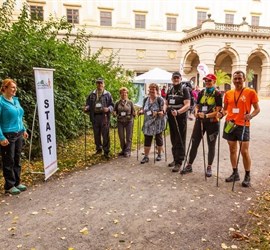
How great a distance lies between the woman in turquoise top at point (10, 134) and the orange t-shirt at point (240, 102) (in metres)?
3.96

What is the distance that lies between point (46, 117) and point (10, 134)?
0.98 m

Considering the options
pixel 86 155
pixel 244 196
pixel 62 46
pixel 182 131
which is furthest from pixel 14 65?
pixel 244 196

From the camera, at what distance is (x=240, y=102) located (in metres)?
5.15

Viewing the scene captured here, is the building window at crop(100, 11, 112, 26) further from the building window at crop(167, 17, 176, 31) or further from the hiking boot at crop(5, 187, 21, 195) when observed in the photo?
the hiking boot at crop(5, 187, 21, 195)

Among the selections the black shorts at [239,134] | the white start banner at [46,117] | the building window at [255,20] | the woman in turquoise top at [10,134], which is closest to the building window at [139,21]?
the building window at [255,20]

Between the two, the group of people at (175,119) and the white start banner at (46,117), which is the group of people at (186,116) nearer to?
the group of people at (175,119)

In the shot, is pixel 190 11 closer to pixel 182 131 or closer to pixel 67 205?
pixel 182 131

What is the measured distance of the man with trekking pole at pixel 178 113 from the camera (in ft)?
19.9

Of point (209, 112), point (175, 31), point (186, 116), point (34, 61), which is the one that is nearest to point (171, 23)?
point (175, 31)

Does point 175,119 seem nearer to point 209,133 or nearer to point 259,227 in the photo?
point 209,133

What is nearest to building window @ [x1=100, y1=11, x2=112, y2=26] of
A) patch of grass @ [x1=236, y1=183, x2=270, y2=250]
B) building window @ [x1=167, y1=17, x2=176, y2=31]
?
building window @ [x1=167, y1=17, x2=176, y2=31]

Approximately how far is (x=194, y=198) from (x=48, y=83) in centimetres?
371

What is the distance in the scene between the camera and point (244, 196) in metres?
4.95

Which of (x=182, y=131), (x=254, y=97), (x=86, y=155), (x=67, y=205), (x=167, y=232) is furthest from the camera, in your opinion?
(x=86, y=155)
